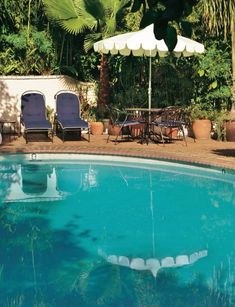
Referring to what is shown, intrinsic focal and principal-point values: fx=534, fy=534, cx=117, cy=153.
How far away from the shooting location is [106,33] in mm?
14688

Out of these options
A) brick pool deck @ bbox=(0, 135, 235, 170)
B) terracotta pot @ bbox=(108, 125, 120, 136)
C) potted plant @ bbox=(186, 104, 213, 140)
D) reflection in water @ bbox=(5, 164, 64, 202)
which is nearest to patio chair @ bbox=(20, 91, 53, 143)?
brick pool deck @ bbox=(0, 135, 235, 170)

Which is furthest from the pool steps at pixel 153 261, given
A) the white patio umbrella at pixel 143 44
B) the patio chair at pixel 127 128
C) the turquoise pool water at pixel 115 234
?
the patio chair at pixel 127 128

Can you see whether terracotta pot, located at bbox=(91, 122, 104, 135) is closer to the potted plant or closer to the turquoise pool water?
the potted plant

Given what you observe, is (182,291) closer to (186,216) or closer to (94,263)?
(94,263)

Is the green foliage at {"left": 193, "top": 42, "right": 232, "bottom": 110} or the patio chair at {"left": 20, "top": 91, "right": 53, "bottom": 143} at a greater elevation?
the green foliage at {"left": 193, "top": 42, "right": 232, "bottom": 110}

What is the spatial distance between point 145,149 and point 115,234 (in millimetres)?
5393

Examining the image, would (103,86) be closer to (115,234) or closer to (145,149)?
(145,149)

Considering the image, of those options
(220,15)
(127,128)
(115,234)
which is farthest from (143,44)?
(115,234)

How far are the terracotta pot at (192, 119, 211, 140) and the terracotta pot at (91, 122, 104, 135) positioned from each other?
253 cm

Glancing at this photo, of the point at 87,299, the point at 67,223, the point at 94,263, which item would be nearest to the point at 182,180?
the point at 67,223

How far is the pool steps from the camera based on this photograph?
580 centimetres

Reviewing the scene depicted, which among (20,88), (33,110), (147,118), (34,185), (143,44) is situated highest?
(143,44)

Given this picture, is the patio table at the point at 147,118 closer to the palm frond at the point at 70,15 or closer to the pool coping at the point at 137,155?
the pool coping at the point at 137,155

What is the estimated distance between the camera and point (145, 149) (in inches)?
480
